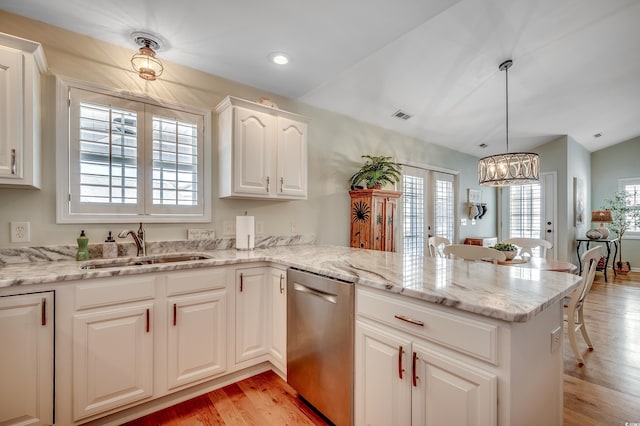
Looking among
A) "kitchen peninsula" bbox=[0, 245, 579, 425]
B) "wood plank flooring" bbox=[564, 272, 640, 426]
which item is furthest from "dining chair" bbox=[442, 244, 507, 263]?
"wood plank flooring" bbox=[564, 272, 640, 426]

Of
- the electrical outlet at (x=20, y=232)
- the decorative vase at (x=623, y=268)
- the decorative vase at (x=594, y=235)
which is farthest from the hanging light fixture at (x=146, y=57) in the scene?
the decorative vase at (x=623, y=268)

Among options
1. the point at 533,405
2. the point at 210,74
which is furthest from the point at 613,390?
the point at 210,74

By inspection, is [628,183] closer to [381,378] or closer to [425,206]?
[425,206]

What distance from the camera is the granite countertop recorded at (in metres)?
1.06

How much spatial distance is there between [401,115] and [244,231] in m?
2.66

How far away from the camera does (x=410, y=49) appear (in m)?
2.72

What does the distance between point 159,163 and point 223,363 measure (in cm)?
164

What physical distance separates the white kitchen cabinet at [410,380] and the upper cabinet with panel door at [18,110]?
2093mm

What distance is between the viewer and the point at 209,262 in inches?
77.7

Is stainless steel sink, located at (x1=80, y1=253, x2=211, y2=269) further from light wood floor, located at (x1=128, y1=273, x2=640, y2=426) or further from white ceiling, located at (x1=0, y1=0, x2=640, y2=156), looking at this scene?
white ceiling, located at (x1=0, y1=0, x2=640, y2=156)

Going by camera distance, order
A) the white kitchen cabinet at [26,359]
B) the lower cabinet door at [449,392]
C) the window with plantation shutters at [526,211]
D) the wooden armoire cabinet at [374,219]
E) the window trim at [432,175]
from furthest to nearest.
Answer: the window with plantation shutters at [526,211]
the window trim at [432,175]
the wooden armoire cabinet at [374,219]
the white kitchen cabinet at [26,359]
the lower cabinet door at [449,392]

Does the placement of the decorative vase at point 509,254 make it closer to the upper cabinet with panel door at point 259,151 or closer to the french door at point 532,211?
the upper cabinet with panel door at point 259,151

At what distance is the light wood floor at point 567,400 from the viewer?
1787mm

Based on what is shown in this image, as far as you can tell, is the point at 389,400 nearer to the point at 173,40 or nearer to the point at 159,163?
the point at 159,163
